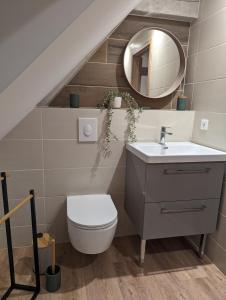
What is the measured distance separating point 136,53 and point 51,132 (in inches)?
40.7

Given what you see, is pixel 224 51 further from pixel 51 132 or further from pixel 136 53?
pixel 51 132

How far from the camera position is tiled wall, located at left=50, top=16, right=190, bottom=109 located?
6.35 ft

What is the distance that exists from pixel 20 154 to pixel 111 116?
79cm

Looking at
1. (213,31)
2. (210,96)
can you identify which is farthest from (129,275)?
(213,31)

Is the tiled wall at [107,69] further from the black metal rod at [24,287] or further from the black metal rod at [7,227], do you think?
the black metal rod at [24,287]

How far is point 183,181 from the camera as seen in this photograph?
1.58m

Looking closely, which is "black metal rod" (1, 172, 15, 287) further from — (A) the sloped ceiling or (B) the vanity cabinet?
(B) the vanity cabinet

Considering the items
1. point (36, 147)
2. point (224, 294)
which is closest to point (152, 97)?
point (36, 147)

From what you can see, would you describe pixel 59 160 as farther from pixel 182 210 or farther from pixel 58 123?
pixel 182 210

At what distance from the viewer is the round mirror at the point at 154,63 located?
6.51 feet

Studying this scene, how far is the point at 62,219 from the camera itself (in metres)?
1.95

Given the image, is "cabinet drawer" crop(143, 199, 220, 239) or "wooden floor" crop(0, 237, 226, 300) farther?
"cabinet drawer" crop(143, 199, 220, 239)

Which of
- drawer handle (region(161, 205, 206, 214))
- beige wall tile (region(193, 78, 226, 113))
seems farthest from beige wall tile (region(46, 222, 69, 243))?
beige wall tile (region(193, 78, 226, 113))

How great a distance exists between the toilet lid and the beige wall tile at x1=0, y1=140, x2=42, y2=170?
1.37 ft
